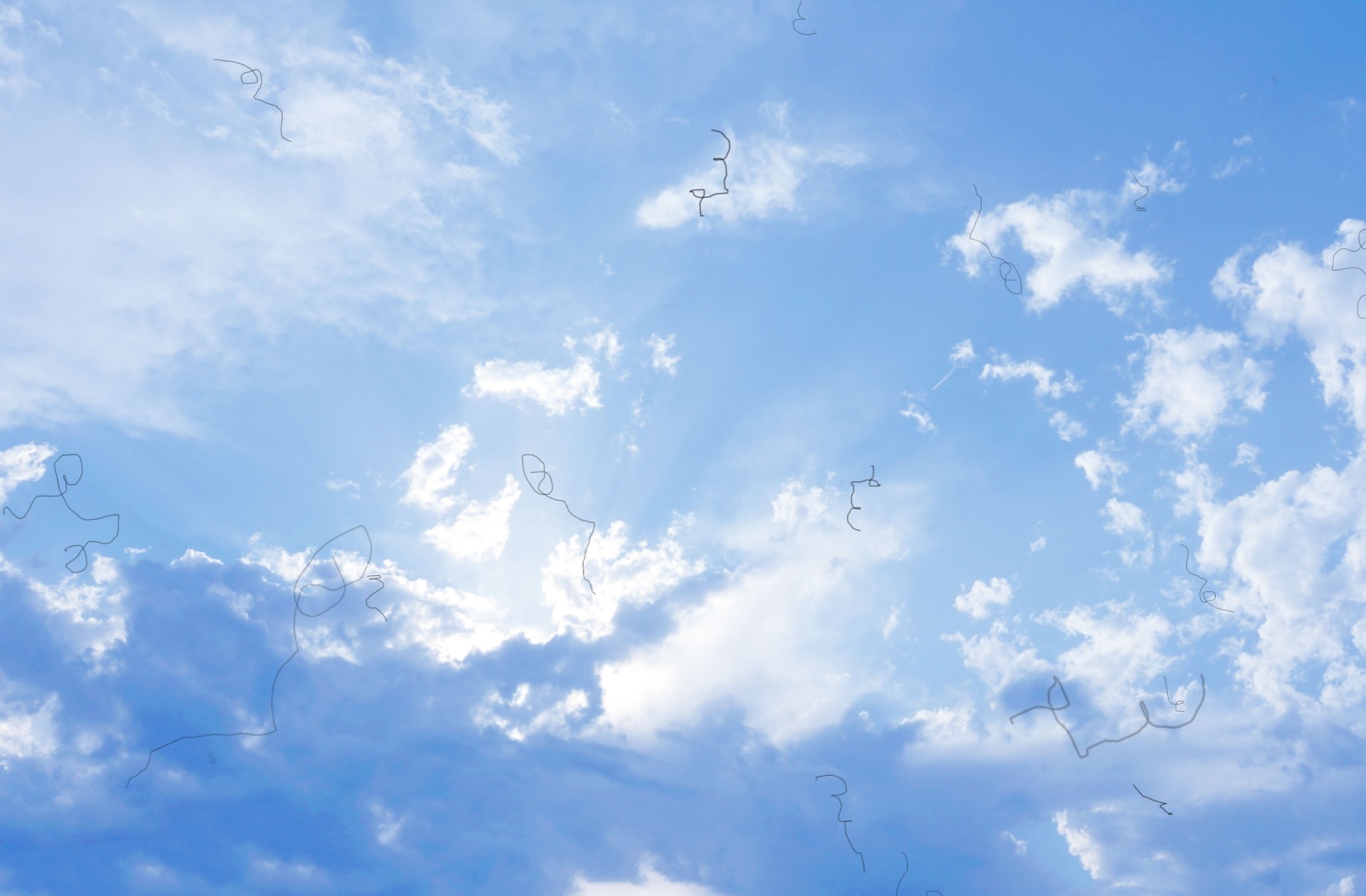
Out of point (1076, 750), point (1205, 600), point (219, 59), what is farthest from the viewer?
point (219, 59)

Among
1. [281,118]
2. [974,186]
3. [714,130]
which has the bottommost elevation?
[974,186]

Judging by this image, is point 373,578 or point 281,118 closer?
point 373,578

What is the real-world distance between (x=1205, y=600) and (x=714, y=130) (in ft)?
58.2

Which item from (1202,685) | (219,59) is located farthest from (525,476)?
(1202,685)

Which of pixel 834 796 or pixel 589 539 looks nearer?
pixel 589 539

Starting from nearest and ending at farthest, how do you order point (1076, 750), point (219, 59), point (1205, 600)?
point (1076, 750), point (1205, 600), point (219, 59)

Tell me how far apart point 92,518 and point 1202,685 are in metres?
28.0

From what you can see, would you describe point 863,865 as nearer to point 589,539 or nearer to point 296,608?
point 589,539

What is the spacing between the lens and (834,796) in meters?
Answer: 24.4

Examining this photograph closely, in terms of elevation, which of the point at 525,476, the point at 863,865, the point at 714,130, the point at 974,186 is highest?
the point at 714,130

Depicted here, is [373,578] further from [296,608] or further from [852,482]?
[852,482]

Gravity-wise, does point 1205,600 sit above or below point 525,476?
below

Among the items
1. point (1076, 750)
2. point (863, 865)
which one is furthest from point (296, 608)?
point (1076, 750)

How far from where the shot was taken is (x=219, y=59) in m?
24.2
